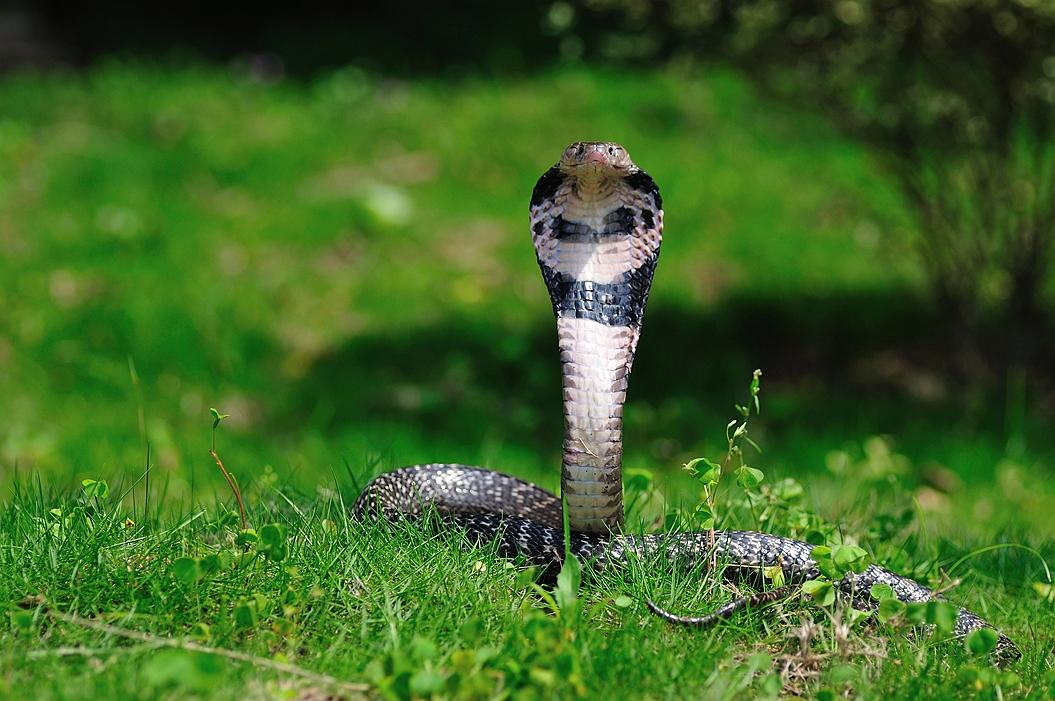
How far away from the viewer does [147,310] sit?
9.20m

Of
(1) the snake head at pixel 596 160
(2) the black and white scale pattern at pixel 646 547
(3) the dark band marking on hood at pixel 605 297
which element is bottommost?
(2) the black and white scale pattern at pixel 646 547

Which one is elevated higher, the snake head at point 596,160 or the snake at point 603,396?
the snake head at point 596,160

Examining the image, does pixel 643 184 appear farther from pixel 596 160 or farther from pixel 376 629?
pixel 376 629

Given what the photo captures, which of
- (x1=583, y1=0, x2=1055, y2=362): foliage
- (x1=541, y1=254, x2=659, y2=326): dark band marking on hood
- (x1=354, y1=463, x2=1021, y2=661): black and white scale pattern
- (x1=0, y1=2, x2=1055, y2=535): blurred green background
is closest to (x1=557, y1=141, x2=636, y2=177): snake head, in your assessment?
(x1=541, y1=254, x2=659, y2=326): dark band marking on hood

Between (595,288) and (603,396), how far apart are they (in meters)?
0.36

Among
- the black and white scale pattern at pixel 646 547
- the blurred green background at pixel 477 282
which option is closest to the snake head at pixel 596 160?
the black and white scale pattern at pixel 646 547

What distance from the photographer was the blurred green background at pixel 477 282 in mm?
7820

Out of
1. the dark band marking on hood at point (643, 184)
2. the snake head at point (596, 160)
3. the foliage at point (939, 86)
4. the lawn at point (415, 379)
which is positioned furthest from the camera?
the foliage at point (939, 86)

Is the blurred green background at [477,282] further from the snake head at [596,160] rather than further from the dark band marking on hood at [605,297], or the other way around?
the snake head at [596,160]

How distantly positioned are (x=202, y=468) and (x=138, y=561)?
364cm

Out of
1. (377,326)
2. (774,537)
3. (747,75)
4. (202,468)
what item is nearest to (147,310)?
(377,326)

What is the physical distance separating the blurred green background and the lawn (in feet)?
0.11

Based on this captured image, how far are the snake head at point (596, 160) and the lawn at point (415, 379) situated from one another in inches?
48.9

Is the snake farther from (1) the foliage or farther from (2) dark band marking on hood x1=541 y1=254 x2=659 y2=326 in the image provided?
(1) the foliage
